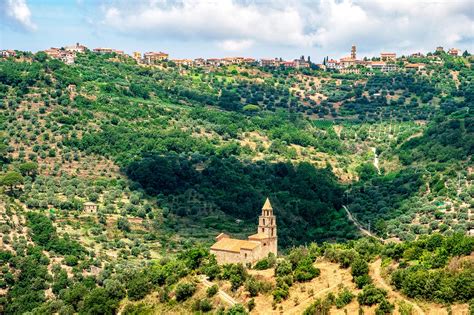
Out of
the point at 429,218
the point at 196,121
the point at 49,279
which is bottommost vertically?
the point at 49,279

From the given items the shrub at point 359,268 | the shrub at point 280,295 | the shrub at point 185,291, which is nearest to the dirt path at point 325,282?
the shrub at point 280,295

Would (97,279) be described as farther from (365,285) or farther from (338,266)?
(365,285)

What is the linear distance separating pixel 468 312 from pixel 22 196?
72.1 m

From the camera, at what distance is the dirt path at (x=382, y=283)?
57406 millimetres

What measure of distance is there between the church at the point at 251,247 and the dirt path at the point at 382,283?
13013 millimetres

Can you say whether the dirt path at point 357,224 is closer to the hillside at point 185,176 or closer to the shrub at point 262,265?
the hillside at point 185,176

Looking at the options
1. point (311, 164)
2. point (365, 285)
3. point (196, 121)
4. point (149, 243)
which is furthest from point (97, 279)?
point (196, 121)

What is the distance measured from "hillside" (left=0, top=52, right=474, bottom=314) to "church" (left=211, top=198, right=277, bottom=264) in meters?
2.14

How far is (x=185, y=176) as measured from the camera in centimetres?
13088

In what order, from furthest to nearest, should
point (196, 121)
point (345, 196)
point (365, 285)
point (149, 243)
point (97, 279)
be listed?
point (196, 121), point (345, 196), point (149, 243), point (97, 279), point (365, 285)

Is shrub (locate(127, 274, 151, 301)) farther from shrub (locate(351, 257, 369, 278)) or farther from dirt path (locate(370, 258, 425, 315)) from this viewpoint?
dirt path (locate(370, 258, 425, 315))

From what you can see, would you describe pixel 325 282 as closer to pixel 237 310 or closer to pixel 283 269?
pixel 283 269

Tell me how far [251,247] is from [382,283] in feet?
55.7

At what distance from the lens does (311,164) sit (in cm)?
14462
